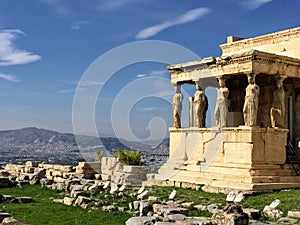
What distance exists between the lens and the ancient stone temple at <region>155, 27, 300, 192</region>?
1513 centimetres

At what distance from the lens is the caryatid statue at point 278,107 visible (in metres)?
15.9

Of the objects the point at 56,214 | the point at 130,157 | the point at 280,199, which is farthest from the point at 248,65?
the point at 130,157

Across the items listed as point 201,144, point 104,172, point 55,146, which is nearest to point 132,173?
point 104,172

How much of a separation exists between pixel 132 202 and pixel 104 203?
32.4 inches

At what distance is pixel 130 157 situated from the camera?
22.3 metres

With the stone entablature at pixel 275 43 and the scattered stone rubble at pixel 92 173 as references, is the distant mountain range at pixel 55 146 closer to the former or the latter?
the scattered stone rubble at pixel 92 173

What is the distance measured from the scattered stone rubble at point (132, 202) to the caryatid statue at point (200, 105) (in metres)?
3.34

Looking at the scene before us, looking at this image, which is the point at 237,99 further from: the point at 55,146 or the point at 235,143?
the point at 55,146

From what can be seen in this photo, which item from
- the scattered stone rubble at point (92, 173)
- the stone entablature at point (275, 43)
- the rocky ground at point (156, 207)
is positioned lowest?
the rocky ground at point (156, 207)

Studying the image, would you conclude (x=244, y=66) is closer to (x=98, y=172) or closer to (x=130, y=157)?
(x=130, y=157)

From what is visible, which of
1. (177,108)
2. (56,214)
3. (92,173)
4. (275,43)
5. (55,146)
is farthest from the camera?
(55,146)

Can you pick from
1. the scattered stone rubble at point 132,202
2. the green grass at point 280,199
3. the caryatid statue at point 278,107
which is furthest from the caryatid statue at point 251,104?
the scattered stone rubble at point 132,202

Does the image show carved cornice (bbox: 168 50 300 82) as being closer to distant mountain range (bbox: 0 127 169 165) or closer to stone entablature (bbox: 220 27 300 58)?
stone entablature (bbox: 220 27 300 58)

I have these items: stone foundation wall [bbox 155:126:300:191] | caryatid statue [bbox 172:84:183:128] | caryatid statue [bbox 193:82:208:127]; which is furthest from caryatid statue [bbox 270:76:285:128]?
caryatid statue [bbox 172:84:183:128]
